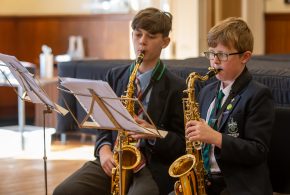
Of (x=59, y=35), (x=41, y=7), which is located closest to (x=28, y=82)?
(x=59, y=35)

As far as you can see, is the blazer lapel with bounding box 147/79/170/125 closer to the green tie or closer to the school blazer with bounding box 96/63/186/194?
the school blazer with bounding box 96/63/186/194

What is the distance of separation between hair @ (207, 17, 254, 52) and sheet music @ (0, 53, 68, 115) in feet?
2.56

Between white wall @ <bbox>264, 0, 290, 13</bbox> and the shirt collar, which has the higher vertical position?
white wall @ <bbox>264, 0, 290, 13</bbox>

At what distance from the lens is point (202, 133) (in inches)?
101

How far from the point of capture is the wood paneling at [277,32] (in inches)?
325

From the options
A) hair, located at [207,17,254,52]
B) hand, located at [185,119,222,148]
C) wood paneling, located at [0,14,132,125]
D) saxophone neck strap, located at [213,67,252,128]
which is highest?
wood paneling, located at [0,14,132,125]

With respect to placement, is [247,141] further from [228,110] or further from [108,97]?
[108,97]

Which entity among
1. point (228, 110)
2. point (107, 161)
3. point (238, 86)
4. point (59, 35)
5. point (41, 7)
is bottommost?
point (107, 161)

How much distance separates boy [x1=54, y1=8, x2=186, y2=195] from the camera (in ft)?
9.78

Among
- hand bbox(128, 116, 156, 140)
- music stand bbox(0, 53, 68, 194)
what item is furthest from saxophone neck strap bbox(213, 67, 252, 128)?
music stand bbox(0, 53, 68, 194)

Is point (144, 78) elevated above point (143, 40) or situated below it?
below

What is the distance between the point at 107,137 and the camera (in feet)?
10.4

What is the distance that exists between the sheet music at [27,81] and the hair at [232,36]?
779 mm

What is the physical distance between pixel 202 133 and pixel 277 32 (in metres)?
6.05
